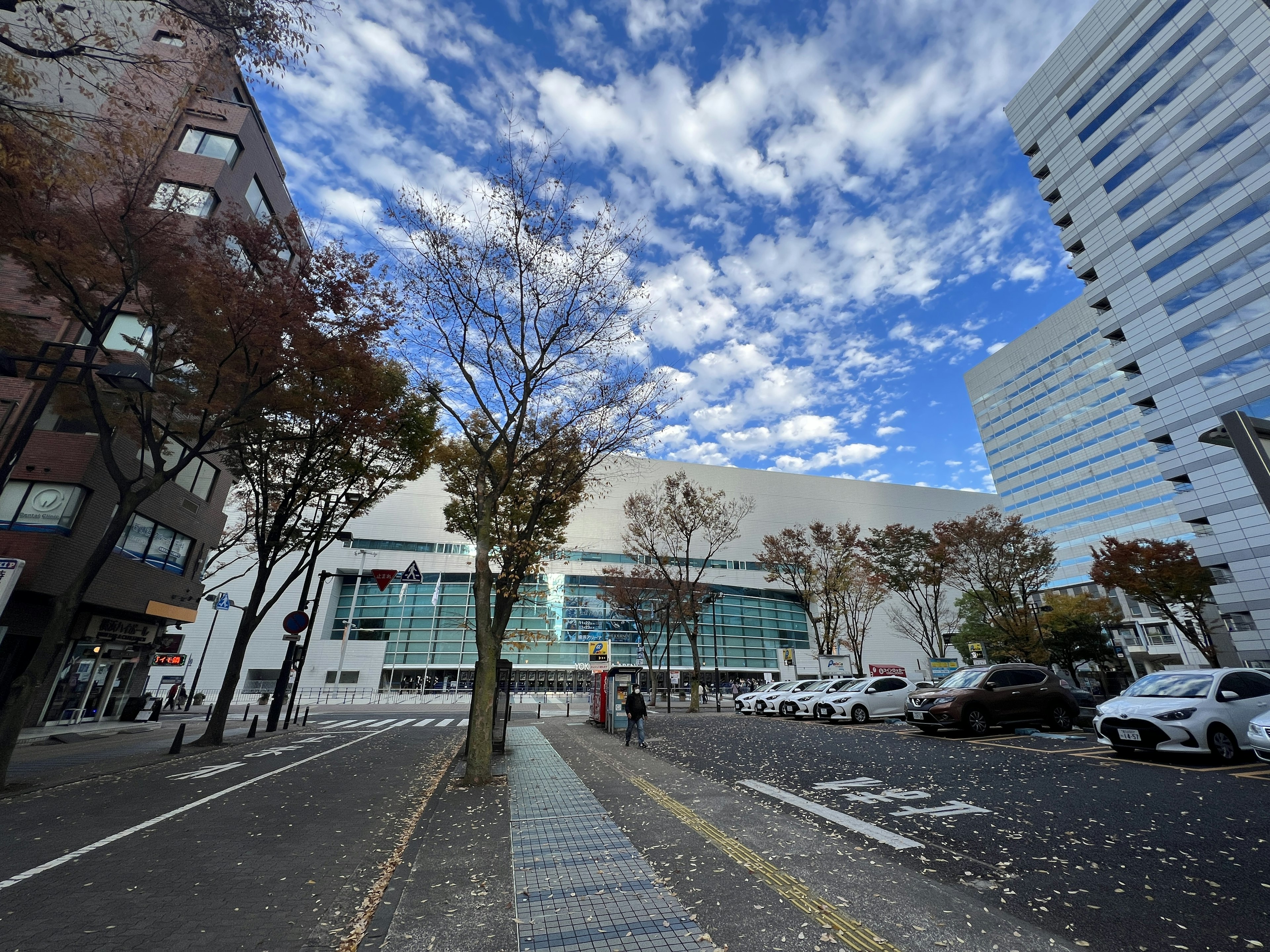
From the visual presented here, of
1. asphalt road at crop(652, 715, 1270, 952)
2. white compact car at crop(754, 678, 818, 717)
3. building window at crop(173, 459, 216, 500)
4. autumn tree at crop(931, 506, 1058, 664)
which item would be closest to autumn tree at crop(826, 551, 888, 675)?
autumn tree at crop(931, 506, 1058, 664)

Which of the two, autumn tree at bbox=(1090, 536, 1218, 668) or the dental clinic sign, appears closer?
the dental clinic sign

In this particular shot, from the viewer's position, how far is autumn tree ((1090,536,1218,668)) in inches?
1109

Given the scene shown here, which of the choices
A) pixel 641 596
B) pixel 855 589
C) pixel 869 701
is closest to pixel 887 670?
pixel 855 589

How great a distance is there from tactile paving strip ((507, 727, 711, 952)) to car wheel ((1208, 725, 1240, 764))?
1164cm

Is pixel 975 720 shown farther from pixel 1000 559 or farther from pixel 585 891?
pixel 1000 559

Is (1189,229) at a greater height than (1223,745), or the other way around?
(1189,229)

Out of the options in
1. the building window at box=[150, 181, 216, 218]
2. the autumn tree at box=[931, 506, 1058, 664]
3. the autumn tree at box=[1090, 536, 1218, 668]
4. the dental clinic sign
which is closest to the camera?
the dental clinic sign

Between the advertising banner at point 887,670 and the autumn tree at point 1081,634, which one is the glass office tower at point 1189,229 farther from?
the advertising banner at point 887,670

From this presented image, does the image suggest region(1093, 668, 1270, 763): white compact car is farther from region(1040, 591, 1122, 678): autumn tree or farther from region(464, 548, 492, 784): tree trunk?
region(1040, 591, 1122, 678): autumn tree

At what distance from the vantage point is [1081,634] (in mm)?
38844

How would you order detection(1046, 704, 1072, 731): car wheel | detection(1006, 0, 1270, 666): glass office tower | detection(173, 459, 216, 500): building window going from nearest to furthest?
1. detection(1046, 704, 1072, 731): car wheel
2. detection(173, 459, 216, 500): building window
3. detection(1006, 0, 1270, 666): glass office tower

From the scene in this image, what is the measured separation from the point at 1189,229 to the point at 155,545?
57.0 m

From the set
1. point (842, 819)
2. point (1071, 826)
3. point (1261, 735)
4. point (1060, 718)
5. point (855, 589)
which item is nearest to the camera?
point (1071, 826)

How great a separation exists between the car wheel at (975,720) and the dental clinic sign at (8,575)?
20.7 meters
